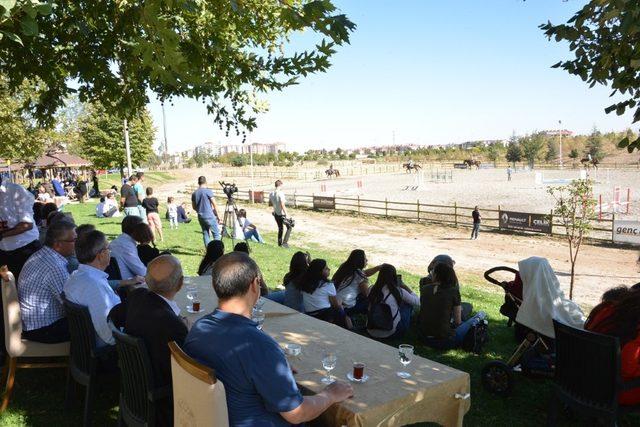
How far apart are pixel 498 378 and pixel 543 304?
0.79 m

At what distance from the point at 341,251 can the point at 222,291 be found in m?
16.4

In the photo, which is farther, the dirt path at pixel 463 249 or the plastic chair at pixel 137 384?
the dirt path at pixel 463 249

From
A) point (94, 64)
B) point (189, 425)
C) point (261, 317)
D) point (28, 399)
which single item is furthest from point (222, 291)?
point (94, 64)

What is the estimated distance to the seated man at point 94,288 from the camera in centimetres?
391

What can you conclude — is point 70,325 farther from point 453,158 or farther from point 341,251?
point 453,158

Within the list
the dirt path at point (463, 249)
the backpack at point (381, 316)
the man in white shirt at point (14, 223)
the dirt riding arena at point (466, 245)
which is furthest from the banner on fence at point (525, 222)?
the man in white shirt at point (14, 223)

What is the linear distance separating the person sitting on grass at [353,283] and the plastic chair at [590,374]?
3002 mm

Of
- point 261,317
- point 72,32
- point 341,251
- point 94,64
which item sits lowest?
point 341,251

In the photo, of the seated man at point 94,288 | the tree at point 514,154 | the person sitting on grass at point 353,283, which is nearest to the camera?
the seated man at point 94,288

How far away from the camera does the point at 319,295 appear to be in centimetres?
558

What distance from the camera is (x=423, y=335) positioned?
5.66 m

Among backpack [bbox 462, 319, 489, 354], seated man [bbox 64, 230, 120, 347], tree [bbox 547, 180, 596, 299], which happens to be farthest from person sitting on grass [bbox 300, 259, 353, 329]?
tree [bbox 547, 180, 596, 299]

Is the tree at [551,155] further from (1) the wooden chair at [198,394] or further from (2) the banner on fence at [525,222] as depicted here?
(1) the wooden chair at [198,394]

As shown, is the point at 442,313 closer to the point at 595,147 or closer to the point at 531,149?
the point at 531,149
